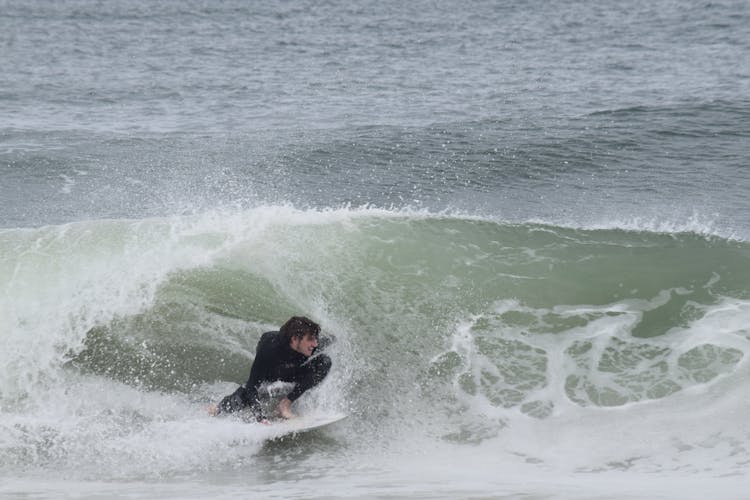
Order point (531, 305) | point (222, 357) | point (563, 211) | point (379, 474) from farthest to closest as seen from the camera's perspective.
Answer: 1. point (563, 211)
2. point (531, 305)
3. point (222, 357)
4. point (379, 474)

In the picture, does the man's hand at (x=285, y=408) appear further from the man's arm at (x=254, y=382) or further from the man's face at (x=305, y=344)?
the man's face at (x=305, y=344)

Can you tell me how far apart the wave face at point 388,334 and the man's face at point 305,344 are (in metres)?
0.69

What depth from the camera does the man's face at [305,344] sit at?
7.31 metres

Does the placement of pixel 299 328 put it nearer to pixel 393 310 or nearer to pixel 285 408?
pixel 285 408

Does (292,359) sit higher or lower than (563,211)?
lower

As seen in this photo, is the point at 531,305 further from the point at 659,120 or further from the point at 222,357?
the point at 659,120

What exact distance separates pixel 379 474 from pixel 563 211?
8.70m

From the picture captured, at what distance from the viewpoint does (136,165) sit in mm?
17438

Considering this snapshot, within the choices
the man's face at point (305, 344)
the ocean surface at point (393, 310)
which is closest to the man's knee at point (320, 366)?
the man's face at point (305, 344)

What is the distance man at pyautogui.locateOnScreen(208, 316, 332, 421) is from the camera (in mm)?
7375

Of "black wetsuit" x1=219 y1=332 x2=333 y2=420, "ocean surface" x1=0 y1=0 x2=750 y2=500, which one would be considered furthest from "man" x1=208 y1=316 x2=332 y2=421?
"ocean surface" x1=0 y1=0 x2=750 y2=500

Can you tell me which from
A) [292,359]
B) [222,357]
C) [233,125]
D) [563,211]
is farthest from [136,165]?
[292,359]

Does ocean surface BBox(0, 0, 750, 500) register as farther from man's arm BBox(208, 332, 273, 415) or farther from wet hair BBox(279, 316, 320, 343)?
wet hair BBox(279, 316, 320, 343)

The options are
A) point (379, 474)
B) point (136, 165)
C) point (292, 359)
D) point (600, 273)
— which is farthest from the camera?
point (136, 165)
